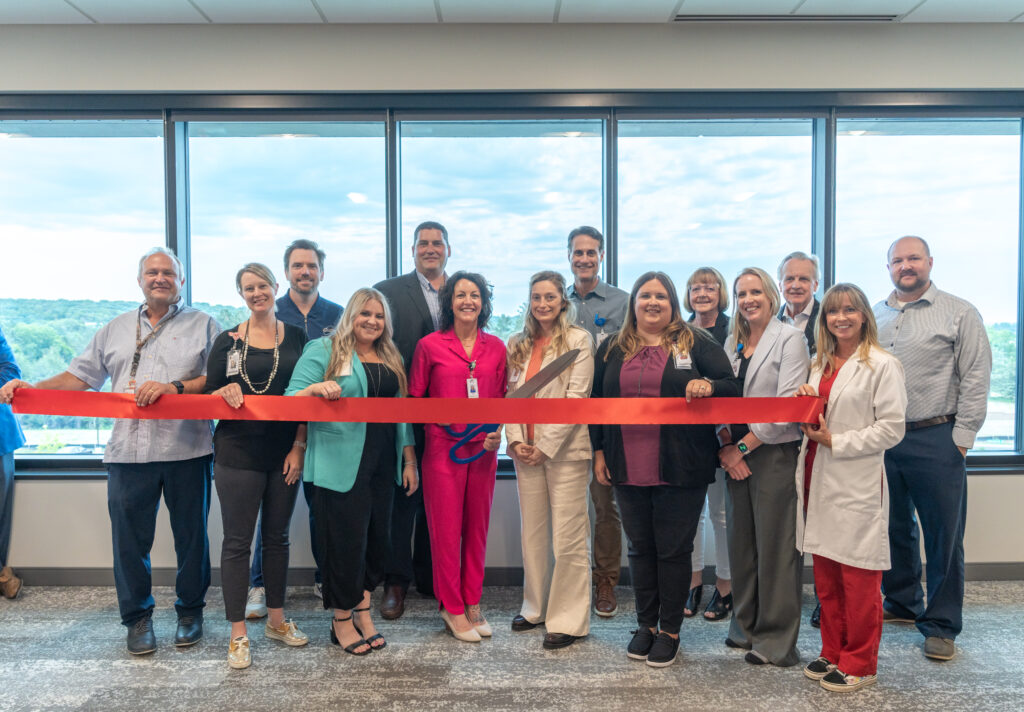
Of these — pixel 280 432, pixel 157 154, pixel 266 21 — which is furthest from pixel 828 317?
pixel 157 154

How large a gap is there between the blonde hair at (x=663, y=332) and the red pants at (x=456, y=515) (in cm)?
83

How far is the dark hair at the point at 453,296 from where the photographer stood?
9.73 feet

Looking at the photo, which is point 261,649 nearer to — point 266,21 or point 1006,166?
point 266,21

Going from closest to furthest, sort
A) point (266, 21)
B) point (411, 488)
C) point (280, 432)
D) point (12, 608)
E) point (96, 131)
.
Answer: point (280, 432) → point (411, 488) → point (12, 608) → point (266, 21) → point (96, 131)

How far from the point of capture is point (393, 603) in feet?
10.9

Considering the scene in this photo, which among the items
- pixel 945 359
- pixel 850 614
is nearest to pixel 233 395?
pixel 850 614

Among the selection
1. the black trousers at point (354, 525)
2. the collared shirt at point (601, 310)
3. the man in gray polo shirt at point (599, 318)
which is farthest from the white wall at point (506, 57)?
the black trousers at point (354, 525)

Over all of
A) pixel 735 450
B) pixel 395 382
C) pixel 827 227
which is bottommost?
pixel 735 450

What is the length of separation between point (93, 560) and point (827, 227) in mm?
5071

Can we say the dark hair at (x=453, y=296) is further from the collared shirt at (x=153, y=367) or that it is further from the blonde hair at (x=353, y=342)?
the collared shirt at (x=153, y=367)

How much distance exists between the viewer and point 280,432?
279 cm

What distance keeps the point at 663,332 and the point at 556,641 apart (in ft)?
4.96

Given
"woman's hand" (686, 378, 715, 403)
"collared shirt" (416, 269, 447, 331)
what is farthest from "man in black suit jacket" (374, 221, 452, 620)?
"woman's hand" (686, 378, 715, 403)

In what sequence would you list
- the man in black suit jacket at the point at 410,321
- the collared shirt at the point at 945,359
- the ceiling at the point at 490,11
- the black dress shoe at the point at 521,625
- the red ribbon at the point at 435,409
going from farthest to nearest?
the ceiling at the point at 490,11 → the man in black suit jacket at the point at 410,321 → the black dress shoe at the point at 521,625 → the collared shirt at the point at 945,359 → the red ribbon at the point at 435,409
